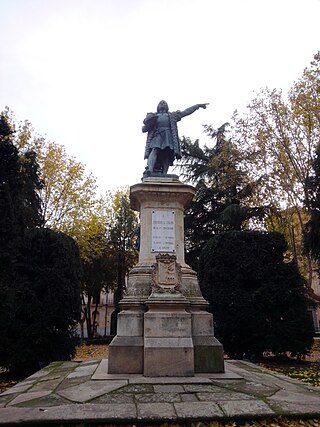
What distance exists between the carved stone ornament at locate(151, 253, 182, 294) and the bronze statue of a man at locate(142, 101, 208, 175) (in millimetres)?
2522

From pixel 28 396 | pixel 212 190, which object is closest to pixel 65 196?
pixel 212 190

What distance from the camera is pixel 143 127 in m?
9.17

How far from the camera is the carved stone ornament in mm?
7035

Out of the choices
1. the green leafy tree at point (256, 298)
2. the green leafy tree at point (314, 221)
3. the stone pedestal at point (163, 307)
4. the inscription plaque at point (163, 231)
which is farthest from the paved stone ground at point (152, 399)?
the green leafy tree at point (314, 221)

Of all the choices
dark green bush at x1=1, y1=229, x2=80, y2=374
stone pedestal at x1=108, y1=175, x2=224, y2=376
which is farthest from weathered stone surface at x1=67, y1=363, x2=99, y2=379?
dark green bush at x1=1, y1=229, x2=80, y2=374

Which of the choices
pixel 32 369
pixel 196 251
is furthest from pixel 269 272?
pixel 32 369

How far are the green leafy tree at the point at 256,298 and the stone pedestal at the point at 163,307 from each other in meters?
6.05

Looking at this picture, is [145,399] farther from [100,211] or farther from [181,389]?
[100,211]

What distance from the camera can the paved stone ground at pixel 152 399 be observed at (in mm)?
4004

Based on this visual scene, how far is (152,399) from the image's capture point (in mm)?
4711

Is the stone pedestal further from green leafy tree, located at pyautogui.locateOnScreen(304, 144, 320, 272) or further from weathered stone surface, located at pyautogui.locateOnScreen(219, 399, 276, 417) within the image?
green leafy tree, located at pyautogui.locateOnScreen(304, 144, 320, 272)

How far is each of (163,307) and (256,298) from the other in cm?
714

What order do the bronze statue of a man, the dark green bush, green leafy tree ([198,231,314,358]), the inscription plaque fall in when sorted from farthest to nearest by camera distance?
green leafy tree ([198,231,314,358])
the dark green bush
the bronze statue of a man
the inscription plaque

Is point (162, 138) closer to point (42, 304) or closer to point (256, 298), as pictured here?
point (42, 304)
